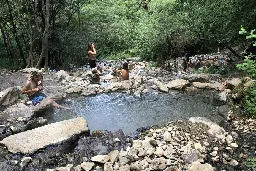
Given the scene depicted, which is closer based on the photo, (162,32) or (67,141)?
(67,141)

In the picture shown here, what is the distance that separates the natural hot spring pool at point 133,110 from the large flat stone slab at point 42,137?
0.94m

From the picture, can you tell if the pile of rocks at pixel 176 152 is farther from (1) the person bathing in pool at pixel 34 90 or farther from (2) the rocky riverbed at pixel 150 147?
(1) the person bathing in pool at pixel 34 90

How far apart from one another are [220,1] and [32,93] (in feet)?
24.0

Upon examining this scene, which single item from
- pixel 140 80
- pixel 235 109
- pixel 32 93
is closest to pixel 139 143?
pixel 235 109

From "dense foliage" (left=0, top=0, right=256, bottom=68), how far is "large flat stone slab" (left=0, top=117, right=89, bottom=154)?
6.96m

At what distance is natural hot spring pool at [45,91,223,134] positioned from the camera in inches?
337

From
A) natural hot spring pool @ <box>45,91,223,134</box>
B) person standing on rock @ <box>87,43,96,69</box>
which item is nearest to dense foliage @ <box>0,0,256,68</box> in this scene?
person standing on rock @ <box>87,43,96,69</box>

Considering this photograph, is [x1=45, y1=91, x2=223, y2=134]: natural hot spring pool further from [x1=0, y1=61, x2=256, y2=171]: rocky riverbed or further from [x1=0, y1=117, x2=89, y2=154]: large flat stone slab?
[x1=0, y1=117, x2=89, y2=154]: large flat stone slab

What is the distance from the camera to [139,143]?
22.7 ft

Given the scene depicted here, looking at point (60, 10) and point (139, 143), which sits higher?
point (60, 10)

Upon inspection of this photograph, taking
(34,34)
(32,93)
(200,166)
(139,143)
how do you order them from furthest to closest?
(34,34)
(32,93)
(139,143)
(200,166)

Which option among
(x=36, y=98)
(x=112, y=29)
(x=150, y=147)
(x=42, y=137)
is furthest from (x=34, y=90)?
(x=112, y=29)

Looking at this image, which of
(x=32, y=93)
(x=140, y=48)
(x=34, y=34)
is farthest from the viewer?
(x=140, y=48)

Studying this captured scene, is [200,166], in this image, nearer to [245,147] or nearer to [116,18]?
[245,147]
